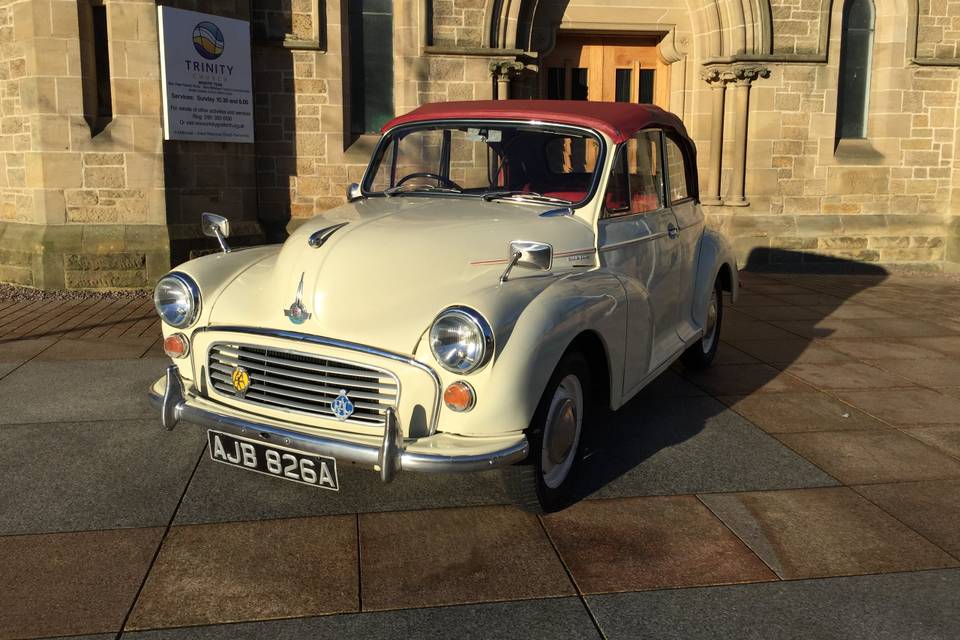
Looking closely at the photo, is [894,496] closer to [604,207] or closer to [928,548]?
[928,548]

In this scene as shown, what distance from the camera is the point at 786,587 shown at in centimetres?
302

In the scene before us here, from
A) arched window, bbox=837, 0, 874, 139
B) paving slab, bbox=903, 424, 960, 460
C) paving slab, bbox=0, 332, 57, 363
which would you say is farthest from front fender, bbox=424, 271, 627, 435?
arched window, bbox=837, 0, 874, 139

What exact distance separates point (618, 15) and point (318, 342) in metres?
9.59

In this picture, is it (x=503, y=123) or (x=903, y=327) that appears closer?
(x=503, y=123)

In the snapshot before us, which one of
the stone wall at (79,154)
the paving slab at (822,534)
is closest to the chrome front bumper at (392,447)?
the paving slab at (822,534)

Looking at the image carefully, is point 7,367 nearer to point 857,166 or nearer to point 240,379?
point 240,379

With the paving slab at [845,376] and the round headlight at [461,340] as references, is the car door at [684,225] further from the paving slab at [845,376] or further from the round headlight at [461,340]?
the round headlight at [461,340]

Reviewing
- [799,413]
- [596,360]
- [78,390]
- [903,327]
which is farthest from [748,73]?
[78,390]

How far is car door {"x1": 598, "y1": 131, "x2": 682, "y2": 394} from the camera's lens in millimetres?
4160

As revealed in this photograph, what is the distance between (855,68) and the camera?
1186cm

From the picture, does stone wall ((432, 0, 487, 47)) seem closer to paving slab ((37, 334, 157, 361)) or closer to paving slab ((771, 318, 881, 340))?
paving slab ((771, 318, 881, 340))

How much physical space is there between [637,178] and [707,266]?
1.33m

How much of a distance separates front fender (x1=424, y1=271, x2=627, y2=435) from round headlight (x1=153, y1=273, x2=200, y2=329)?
125 cm

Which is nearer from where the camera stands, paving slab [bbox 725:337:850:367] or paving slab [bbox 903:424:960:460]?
paving slab [bbox 903:424:960:460]
